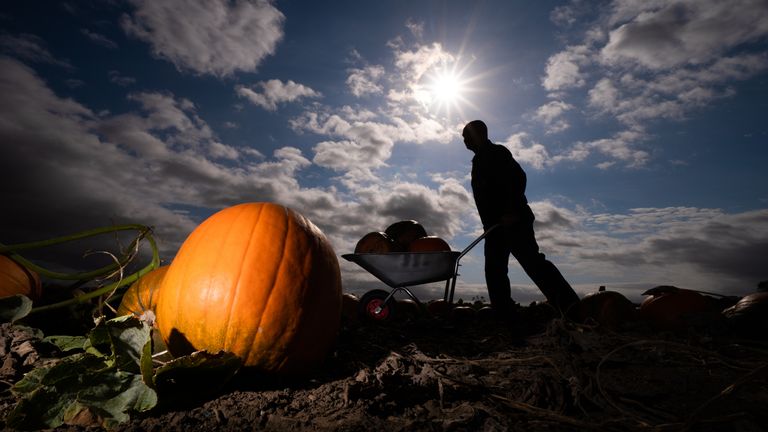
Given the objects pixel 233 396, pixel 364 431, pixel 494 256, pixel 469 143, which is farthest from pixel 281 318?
pixel 469 143

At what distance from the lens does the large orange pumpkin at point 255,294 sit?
7.81 feet

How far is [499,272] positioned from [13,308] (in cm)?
563

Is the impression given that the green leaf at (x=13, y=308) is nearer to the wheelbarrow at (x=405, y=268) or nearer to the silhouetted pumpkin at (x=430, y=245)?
the wheelbarrow at (x=405, y=268)

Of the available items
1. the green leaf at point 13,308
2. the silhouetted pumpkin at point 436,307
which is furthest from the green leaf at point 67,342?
the silhouetted pumpkin at point 436,307

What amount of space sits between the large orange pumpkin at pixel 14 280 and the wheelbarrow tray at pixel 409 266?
366cm

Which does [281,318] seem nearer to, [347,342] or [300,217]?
[300,217]

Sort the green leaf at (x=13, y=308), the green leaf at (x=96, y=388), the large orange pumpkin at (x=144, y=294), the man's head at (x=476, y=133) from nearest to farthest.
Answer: the green leaf at (x=96, y=388)
the green leaf at (x=13, y=308)
the large orange pumpkin at (x=144, y=294)
the man's head at (x=476, y=133)

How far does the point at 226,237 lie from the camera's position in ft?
8.48

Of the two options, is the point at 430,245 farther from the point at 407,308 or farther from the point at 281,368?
the point at 281,368

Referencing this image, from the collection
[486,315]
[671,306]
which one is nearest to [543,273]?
[486,315]

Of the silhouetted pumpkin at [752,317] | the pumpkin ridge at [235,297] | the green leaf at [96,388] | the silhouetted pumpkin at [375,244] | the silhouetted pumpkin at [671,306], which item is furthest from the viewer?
the silhouetted pumpkin at [375,244]

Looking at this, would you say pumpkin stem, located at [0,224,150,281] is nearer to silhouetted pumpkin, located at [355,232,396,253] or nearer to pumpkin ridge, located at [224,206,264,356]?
pumpkin ridge, located at [224,206,264,356]

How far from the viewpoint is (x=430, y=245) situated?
6.93 metres

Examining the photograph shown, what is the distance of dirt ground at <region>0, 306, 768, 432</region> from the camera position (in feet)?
6.35
